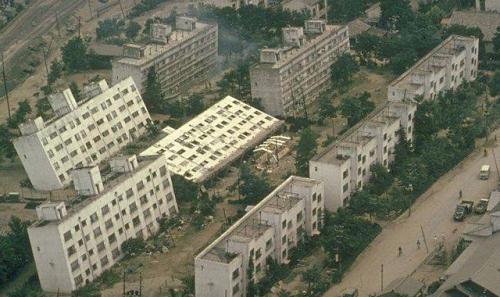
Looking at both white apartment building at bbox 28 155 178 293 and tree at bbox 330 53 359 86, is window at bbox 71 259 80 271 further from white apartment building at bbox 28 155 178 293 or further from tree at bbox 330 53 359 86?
tree at bbox 330 53 359 86

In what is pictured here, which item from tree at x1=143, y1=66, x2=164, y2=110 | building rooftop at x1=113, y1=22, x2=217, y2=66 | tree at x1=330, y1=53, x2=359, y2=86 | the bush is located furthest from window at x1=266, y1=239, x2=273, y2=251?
tree at x1=330, y1=53, x2=359, y2=86

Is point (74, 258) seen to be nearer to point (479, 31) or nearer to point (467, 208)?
point (467, 208)

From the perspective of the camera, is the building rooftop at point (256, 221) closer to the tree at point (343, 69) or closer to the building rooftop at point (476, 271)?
the building rooftop at point (476, 271)

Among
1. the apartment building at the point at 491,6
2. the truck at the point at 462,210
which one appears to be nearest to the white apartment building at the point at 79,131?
the truck at the point at 462,210

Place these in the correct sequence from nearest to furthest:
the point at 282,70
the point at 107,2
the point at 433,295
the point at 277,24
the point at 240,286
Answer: the point at 433,295, the point at 240,286, the point at 282,70, the point at 277,24, the point at 107,2

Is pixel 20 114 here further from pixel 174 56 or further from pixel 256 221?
pixel 256 221

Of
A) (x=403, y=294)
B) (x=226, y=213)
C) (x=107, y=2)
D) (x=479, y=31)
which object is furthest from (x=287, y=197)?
(x=107, y=2)
